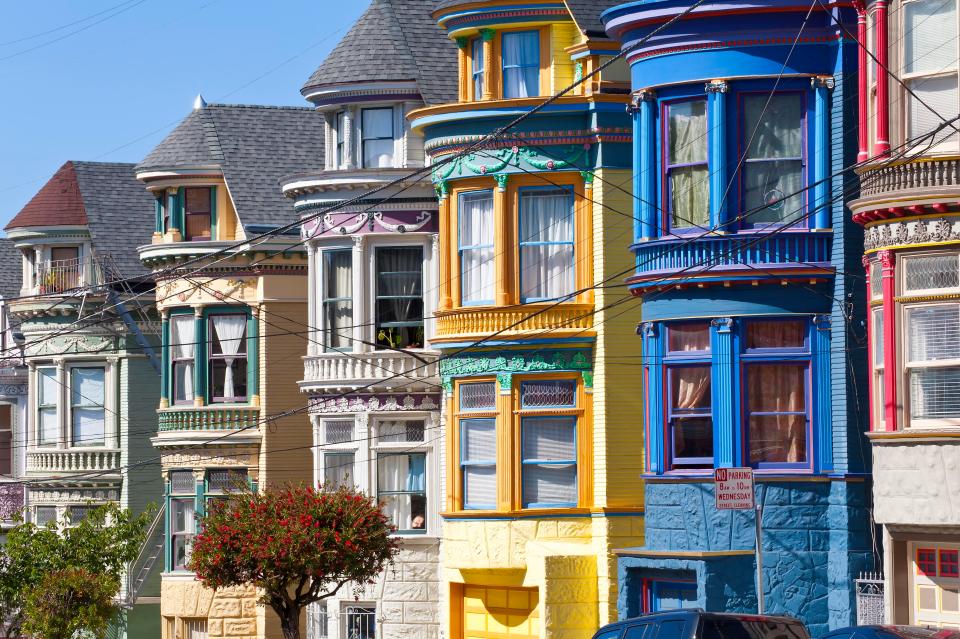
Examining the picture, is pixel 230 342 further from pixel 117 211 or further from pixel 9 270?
pixel 9 270

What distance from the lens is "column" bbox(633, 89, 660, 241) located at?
33375 mm

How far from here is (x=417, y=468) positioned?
4238 cm

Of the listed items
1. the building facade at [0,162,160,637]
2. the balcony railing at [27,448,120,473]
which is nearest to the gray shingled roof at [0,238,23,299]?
the building facade at [0,162,160,637]

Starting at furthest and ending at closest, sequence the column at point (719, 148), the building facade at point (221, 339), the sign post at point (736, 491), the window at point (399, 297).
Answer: the building facade at point (221, 339) → the window at point (399, 297) → the column at point (719, 148) → the sign post at point (736, 491)

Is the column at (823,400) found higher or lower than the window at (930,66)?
lower

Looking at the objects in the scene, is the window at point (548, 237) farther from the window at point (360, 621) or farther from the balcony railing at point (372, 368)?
the window at point (360, 621)

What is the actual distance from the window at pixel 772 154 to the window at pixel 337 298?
12.6m

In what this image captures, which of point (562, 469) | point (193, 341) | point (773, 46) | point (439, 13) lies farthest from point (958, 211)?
point (193, 341)

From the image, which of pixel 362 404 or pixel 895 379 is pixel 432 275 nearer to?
pixel 362 404

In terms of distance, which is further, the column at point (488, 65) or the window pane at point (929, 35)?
the column at point (488, 65)

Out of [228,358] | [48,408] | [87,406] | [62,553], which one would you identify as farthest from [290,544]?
[48,408]

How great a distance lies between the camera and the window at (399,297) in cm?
4244

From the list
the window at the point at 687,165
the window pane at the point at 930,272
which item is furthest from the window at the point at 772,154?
the window pane at the point at 930,272

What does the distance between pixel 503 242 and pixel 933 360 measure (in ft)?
34.4
